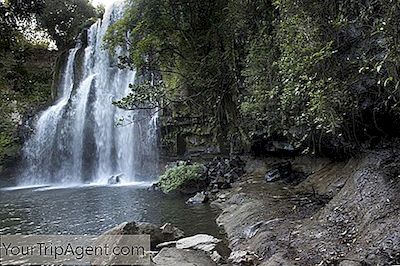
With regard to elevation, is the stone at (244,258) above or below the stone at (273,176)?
below

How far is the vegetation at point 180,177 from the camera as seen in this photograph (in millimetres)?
10164

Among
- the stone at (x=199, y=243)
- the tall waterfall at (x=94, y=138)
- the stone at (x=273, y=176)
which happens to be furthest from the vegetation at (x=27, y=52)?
the stone at (x=273, y=176)

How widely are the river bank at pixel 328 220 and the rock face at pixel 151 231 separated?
2.83 feet

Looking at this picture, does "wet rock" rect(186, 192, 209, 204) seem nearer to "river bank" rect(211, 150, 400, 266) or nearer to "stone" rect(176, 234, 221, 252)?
"river bank" rect(211, 150, 400, 266)

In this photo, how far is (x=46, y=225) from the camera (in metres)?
7.21

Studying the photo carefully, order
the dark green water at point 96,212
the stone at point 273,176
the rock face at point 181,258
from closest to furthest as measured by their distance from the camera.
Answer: the rock face at point 181,258, the dark green water at point 96,212, the stone at point 273,176

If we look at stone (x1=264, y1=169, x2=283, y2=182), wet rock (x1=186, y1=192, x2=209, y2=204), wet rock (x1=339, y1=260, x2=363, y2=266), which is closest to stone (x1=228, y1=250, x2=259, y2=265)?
wet rock (x1=339, y1=260, x2=363, y2=266)

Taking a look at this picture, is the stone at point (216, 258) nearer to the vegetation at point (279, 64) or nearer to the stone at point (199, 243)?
the stone at point (199, 243)

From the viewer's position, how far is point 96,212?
8.27 m

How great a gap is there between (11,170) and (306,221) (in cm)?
1559

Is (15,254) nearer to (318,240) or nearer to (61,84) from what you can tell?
(318,240)

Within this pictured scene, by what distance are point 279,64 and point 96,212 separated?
505 centimetres

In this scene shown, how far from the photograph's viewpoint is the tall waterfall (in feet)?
48.8

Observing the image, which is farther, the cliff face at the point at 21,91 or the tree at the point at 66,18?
the tree at the point at 66,18
